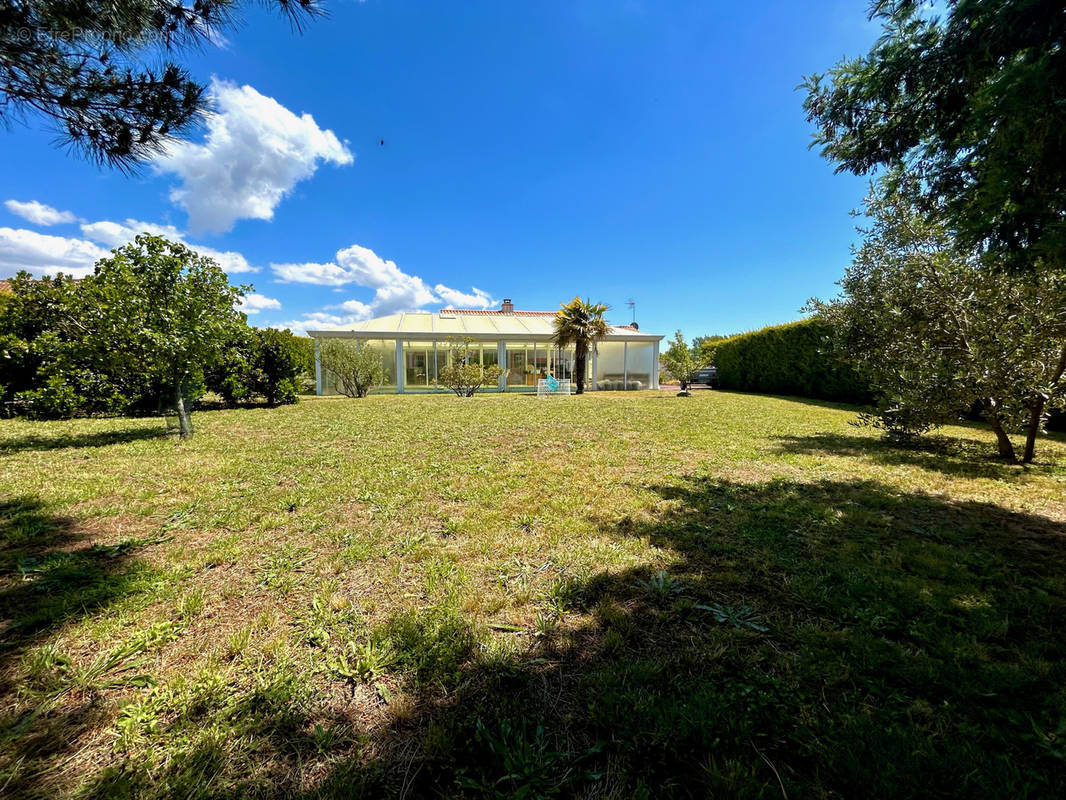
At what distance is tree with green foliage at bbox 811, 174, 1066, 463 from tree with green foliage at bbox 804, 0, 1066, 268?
0.55 metres

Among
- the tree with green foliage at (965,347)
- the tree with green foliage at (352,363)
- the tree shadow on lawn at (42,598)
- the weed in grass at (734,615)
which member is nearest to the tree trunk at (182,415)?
the tree shadow on lawn at (42,598)

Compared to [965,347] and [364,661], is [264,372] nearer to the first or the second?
[364,661]

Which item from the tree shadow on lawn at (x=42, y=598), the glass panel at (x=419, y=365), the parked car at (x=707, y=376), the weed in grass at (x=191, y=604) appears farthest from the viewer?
the parked car at (x=707, y=376)

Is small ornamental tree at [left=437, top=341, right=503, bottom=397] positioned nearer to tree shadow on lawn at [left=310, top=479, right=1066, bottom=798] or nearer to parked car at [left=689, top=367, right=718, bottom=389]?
parked car at [left=689, top=367, right=718, bottom=389]

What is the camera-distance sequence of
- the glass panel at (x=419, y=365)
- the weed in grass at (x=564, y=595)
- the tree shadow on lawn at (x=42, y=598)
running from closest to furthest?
1. the tree shadow on lawn at (x=42, y=598)
2. the weed in grass at (x=564, y=595)
3. the glass panel at (x=419, y=365)

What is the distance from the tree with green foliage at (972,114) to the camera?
7.51 ft

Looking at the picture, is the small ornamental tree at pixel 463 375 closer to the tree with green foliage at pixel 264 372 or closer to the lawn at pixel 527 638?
the tree with green foliage at pixel 264 372

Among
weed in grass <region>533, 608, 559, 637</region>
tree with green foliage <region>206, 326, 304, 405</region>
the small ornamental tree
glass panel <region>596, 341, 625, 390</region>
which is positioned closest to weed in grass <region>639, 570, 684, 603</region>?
weed in grass <region>533, 608, 559, 637</region>

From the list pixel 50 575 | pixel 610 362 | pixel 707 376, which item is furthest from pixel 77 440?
pixel 707 376

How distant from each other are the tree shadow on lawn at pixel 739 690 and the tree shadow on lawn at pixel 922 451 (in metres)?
3.35

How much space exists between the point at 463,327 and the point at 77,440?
16520 millimetres

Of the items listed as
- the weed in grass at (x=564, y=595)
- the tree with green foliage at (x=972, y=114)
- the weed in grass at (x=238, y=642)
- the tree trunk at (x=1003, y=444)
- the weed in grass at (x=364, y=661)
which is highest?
the tree with green foliage at (x=972, y=114)

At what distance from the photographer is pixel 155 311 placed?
21.6ft

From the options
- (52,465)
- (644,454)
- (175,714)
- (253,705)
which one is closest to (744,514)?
(644,454)
